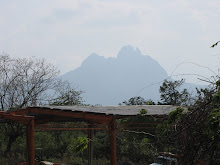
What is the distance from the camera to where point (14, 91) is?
17.3 m

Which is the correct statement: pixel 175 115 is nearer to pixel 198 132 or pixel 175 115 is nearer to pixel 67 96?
pixel 198 132

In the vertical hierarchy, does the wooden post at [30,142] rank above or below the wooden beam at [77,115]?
below

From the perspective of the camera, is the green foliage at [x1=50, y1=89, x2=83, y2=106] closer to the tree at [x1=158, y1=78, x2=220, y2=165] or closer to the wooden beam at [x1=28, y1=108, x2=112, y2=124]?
the wooden beam at [x1=28, y1=108, x2=112, y2=124]

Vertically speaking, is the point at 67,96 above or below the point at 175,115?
above

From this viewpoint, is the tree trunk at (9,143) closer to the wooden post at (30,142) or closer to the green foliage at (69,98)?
the green foliage at (69,98)

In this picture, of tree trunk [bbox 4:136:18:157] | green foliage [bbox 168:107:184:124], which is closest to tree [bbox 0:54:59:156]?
tree trunk [bbox 4:136:18:157]

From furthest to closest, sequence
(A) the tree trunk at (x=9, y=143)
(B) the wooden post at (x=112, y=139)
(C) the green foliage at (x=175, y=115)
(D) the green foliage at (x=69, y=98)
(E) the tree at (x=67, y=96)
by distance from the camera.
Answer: (E) the tree at (x=67, y=96) < (D) the green foliage at (x=69, y=98) < (A) the tree trunk at (x=9, y=143) < (B) the wooden post at (x=112, y=139) < (C) the green foliage at (x=175, y=115)

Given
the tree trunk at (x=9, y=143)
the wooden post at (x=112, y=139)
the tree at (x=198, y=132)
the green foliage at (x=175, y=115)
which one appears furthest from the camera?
the tree trunk at (x=9, y=143)

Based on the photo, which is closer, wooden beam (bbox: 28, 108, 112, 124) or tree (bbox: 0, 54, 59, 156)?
wooden beam (bbox: 28, 108, 112, 124)

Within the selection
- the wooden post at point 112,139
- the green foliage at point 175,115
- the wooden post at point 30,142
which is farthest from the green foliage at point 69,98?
the green foliage at point 175,115

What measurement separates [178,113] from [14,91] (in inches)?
594

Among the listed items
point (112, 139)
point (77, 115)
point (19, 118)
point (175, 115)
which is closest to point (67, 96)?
point (77, 115)

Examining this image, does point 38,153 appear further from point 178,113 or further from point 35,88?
point 178,113

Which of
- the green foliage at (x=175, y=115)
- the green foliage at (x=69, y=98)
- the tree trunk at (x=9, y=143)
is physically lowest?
the tree trunk at (x=9, y=143)
